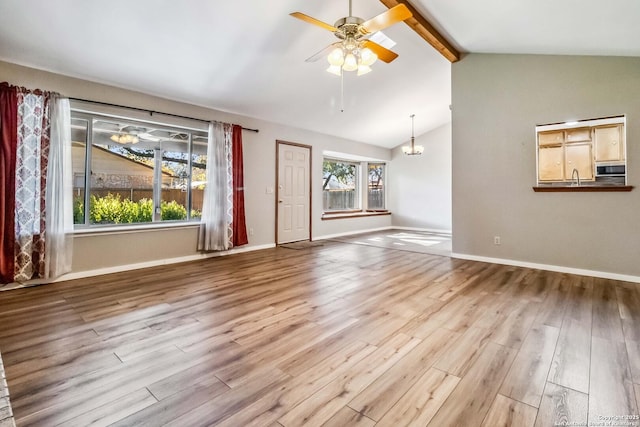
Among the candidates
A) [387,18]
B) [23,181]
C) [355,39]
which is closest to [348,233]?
[355,39]

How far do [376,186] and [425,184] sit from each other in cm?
141

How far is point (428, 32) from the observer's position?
3.72 m

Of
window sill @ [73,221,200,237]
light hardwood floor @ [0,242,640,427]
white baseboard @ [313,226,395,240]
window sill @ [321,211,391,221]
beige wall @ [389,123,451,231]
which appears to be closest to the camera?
light hardwood floor @ [0,242,640,427]

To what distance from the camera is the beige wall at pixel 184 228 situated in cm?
352

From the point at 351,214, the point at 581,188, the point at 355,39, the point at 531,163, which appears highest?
the point at 355,39

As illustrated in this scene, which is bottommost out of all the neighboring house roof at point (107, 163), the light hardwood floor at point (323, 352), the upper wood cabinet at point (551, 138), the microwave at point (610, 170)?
the light hardwood floor at point (323, 352)

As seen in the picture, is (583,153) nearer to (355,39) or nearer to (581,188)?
(581,188)

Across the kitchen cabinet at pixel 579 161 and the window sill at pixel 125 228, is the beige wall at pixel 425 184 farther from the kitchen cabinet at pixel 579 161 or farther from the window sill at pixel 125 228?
the window sill at pixel 125 228

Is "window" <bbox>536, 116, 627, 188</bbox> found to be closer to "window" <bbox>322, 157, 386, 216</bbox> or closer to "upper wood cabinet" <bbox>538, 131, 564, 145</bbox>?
"upper wood cabinet" <bbox>538, 131, 564, 145</bbox>

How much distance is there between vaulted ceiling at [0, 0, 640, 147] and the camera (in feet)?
9.14

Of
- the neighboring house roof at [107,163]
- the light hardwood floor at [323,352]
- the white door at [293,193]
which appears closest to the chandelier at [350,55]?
the light hardwood floor at [323,352]

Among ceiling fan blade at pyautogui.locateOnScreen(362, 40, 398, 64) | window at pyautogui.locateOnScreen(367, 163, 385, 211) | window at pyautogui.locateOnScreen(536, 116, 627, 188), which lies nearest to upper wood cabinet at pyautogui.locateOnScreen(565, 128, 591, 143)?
window at pyautogui.locateOnScreen(536, 116, 627, 188)

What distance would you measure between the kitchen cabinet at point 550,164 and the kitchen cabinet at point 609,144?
39 cm

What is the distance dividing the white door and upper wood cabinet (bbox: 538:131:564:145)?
159 inches
